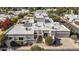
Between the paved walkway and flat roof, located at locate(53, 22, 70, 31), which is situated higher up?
flat roof, located at locate(53, 22, 70, 31)

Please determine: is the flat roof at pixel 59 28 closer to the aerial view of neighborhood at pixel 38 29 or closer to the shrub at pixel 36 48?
the aerial view of neighborhood at pixel 38 29

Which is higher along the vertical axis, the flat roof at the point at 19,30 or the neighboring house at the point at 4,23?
the neighboring house at the point at 4,23

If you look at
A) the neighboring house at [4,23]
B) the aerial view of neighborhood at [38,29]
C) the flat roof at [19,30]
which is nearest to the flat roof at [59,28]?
the aerial view of neighborhood at [38,29]

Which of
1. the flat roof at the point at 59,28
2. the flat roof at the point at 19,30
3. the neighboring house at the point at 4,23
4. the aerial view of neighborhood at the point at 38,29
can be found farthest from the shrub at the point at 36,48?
the neighboring house at the point at 4,23

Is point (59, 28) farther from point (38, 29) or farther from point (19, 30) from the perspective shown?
point (19, 30)

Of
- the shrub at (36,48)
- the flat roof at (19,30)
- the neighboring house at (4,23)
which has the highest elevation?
the neighboring house at (4,23)

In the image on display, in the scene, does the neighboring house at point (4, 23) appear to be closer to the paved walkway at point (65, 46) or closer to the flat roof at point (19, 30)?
the flat roof at point (19, 30)

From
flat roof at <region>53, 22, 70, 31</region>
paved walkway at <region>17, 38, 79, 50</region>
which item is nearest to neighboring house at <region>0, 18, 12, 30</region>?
paved walkway at <region>17, 38, 79, 50</region>

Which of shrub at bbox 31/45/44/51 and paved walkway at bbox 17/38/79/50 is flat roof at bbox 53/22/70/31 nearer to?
paved walkway at bbox 17/38/79/50
